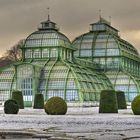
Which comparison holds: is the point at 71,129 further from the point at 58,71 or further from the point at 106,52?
the point at 106,52

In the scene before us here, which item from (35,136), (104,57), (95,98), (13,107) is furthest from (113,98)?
(104,57)

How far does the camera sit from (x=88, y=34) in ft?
373

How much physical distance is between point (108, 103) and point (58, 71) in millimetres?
37953

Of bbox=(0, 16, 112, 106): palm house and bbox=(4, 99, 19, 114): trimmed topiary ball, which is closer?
bbox=(4, 99, 19, 114): trimmed topiary ball

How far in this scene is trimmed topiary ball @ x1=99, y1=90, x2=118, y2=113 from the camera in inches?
2007

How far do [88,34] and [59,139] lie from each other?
96.4 meters

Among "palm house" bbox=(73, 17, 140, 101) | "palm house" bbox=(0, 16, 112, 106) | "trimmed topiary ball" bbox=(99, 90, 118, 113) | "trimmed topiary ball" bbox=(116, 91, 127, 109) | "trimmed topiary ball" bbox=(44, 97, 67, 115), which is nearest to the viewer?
"trimmed topiary ball" bbox=(44, 97, 67, 115)

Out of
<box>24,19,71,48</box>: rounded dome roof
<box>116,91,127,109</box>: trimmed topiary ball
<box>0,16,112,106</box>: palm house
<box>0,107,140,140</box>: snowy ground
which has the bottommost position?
<box>0,107,140,140</box>: snowy ground

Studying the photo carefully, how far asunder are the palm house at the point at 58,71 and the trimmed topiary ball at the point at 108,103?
1265 inches

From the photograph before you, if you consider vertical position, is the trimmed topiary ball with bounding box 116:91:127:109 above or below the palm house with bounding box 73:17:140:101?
below

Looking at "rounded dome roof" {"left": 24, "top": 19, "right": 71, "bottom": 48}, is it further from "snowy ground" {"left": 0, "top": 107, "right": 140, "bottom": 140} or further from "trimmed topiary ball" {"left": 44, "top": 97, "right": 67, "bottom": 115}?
"snowy ground" {"left": 0, "top": 107, "right": 140, "bottom": 140}

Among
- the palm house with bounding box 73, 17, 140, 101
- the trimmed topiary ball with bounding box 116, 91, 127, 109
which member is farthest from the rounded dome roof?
the trimmed topiary ball with bounding box 116, 91, 127, 109

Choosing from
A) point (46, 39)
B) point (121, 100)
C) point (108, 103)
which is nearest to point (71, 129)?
point (108, 103)

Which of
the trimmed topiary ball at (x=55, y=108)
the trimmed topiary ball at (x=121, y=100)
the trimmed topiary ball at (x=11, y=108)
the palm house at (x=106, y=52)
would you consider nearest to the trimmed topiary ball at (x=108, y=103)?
the trimmed topiary ball at (x=55, y=108)
